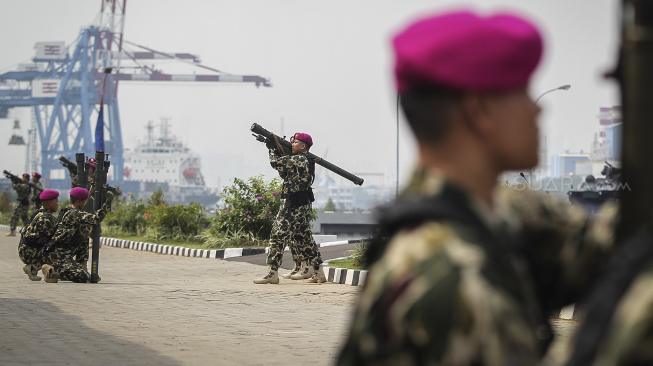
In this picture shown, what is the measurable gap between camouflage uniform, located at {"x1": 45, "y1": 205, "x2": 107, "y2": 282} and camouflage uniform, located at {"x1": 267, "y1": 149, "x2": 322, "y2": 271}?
85.0 inches

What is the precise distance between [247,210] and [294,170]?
10842mm

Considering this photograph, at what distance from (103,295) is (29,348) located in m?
5.11

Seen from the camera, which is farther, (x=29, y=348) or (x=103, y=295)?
(x=103, y=295)

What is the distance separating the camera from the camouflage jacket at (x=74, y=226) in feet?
47.9

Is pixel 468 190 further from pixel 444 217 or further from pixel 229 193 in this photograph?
pixel 229 193

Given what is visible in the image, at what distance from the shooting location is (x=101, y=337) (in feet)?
30.1

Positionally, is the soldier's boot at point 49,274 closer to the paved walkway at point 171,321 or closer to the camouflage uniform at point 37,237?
the paved walkway at point 171,321

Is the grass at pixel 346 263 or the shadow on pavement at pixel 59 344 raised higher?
the grass at pixel 346 263

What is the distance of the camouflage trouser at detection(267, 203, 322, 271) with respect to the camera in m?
15.2

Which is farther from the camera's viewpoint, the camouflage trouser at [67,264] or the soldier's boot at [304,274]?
the soldier's boot at [304,274]

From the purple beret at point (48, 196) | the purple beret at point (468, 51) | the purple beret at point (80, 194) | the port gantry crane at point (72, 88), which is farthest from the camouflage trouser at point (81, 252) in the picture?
the port gantry crane at point (72, 88)

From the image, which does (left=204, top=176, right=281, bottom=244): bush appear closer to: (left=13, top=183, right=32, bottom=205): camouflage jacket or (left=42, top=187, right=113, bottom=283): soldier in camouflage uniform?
(left=13, top=183, right=32, bottom=205): camouflage jacket

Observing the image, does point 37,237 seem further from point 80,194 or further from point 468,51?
point 468,51

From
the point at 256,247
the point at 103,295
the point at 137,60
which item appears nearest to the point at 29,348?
the point at 103,295
